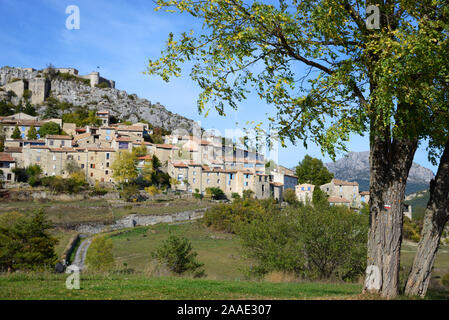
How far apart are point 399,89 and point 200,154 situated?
76869 millimetres

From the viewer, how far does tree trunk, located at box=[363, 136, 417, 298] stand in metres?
7.64

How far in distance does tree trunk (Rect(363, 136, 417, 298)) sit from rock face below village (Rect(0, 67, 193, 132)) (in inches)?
4532

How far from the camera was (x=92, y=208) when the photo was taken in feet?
182

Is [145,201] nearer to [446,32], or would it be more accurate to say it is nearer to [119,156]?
[119,156]

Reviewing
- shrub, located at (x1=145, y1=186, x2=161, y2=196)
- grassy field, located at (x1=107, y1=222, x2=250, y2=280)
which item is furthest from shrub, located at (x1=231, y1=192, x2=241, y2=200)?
grassy field, located at (x1=107, y1=222, x2=250, y2=280)

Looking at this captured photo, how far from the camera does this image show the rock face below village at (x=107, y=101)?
12381 cm

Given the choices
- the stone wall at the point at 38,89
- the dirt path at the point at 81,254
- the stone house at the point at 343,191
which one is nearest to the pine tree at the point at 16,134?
the stone wall at the point at 38,89

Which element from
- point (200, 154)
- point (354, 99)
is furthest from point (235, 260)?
point (200, 154)

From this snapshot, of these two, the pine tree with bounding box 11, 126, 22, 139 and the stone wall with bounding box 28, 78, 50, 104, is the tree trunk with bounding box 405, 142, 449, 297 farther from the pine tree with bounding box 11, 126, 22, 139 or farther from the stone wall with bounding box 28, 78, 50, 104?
the stone wall with bounding box 28, 78, 50, 104

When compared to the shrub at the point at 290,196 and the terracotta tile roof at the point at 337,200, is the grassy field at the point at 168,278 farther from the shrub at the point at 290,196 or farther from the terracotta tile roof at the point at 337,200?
the shrub at the point at 290,196

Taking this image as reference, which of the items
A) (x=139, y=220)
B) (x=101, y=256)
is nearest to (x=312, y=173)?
(x=139, y=220)

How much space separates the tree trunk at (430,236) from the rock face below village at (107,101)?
115m

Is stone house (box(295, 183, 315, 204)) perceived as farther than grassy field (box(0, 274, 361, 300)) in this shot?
Yes

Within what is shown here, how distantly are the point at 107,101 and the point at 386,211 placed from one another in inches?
5066
